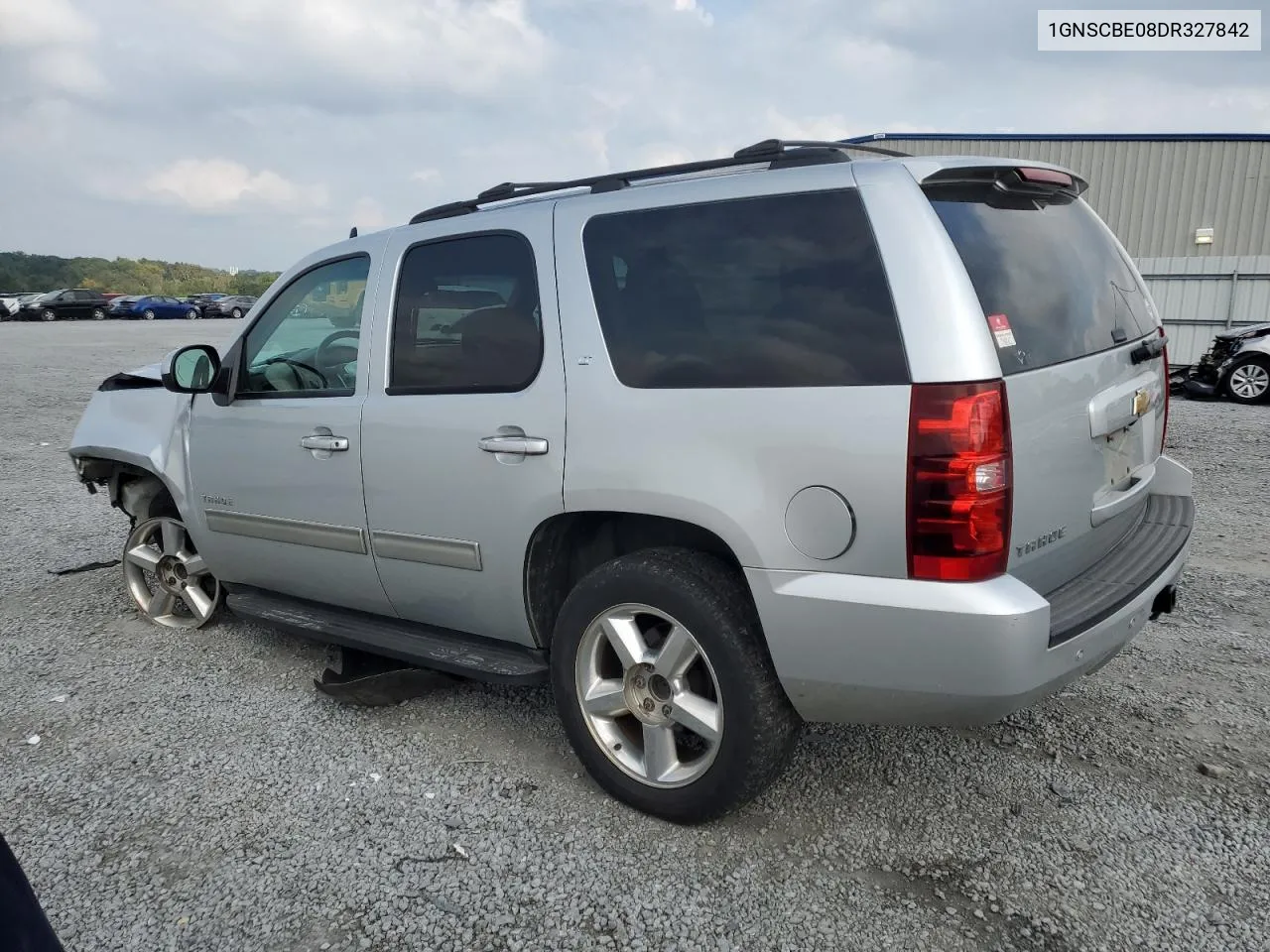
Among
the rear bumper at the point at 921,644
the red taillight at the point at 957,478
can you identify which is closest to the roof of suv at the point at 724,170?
the red taillight at the point at 957,478

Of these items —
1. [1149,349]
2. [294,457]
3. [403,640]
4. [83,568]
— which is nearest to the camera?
[1149,349]

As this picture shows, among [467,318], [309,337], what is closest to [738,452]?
[467,318]

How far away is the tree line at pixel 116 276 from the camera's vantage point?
7225 centimetres

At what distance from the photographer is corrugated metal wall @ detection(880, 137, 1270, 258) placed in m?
21.8

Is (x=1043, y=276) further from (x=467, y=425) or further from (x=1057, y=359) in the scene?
(x=467, y=425)

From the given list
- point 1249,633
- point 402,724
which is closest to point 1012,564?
point 402,724

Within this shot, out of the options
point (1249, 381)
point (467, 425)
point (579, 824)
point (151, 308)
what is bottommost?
point (1249, 381)

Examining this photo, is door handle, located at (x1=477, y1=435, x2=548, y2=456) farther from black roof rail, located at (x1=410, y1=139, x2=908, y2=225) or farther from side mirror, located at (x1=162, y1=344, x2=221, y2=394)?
side mirror, located at (x1=162, y1=344, x2=221, y2=394)

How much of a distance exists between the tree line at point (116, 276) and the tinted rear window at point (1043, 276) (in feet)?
231

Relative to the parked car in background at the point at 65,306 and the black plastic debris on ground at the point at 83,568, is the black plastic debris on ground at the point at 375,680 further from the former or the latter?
the parked car in background at the point at 65,306

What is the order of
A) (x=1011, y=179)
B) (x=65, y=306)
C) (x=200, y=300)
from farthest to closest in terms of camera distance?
(x=200, y=300) < (x=65, y=306) < (x=1011, y=179)

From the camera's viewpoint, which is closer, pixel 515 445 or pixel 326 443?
pixel 515 445

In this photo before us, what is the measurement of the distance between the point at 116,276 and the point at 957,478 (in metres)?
90.9

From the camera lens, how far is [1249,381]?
12203 millimetres
